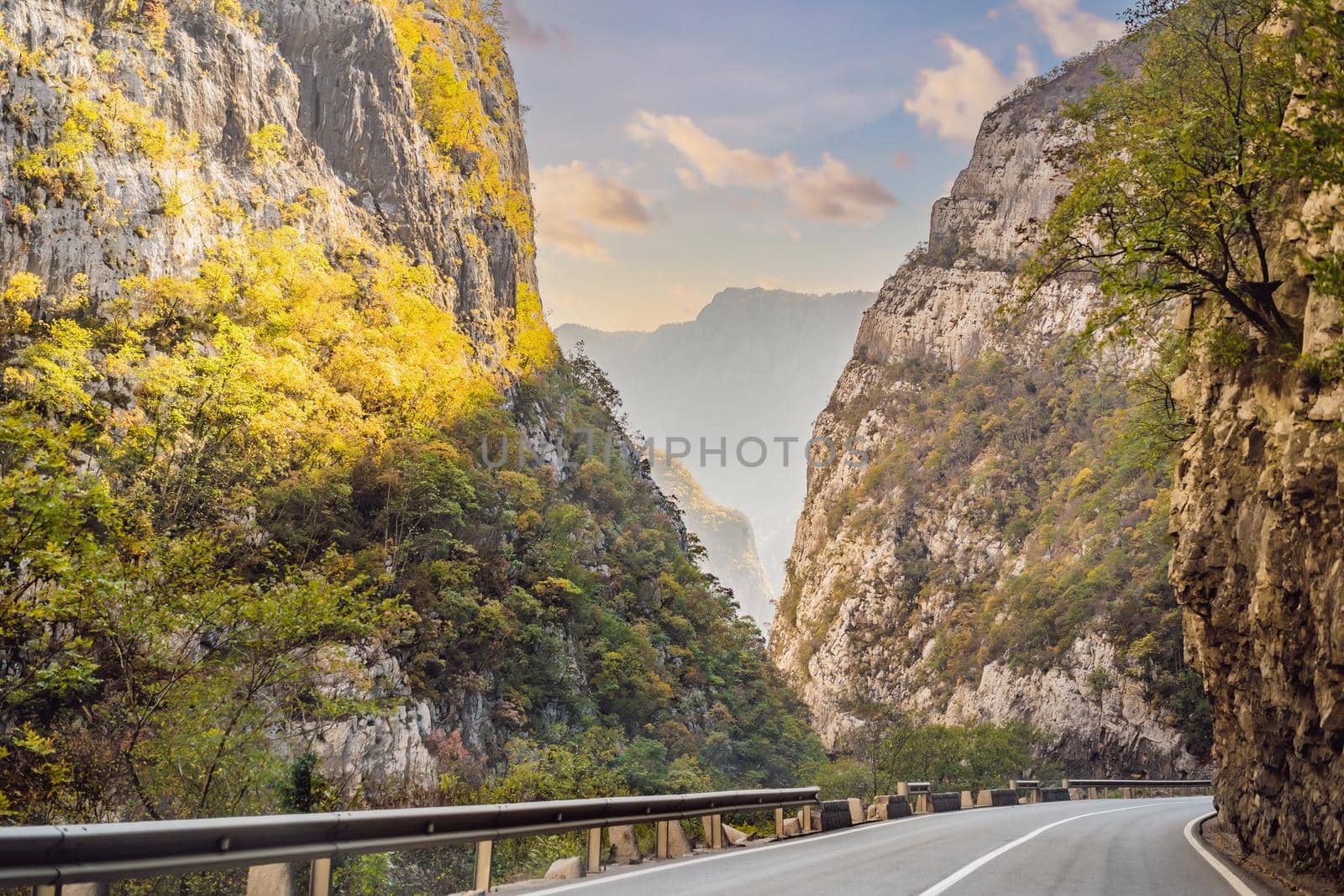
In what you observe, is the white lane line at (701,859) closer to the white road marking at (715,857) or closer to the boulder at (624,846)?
the white road marking at (715,857)

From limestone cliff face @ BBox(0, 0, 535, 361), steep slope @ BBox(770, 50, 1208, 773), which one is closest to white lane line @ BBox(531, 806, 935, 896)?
limestone cliff face @ BBox(0, 0, 535, 361)

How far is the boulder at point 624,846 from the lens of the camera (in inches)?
385

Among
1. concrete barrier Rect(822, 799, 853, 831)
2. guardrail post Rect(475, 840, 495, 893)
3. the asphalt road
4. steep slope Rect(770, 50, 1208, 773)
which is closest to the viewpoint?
guardrail post Rect(475, 840, 495, 893)

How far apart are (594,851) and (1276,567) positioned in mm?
8775

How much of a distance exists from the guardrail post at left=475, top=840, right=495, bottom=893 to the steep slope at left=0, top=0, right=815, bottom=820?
4.98 metres

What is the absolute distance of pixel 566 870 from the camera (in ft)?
27.5

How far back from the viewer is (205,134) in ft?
143

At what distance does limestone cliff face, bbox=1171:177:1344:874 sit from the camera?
9562 mm

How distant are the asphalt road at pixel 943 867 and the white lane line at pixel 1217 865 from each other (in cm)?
6

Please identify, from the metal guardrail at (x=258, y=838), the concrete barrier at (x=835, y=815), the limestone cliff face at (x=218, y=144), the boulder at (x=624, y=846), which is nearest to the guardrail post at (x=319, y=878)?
the metal guardrail at (x=258, y=838)

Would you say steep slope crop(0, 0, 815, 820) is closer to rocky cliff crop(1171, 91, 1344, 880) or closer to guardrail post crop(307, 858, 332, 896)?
guardrail post crop(307, 858, 332, 896)

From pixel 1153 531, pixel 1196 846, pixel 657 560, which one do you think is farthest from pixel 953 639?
pixel 1196 846

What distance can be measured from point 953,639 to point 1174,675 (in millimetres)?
20212

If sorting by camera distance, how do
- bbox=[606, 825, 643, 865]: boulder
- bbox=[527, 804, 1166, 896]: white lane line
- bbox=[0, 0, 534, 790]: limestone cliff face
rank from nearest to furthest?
bbox=[527, 804, 1166, 896]: white lane line, bbox=[606, 825, 643, 865]: boulder, bbox=[0, 0, 534, 790]: limestone cliff face
